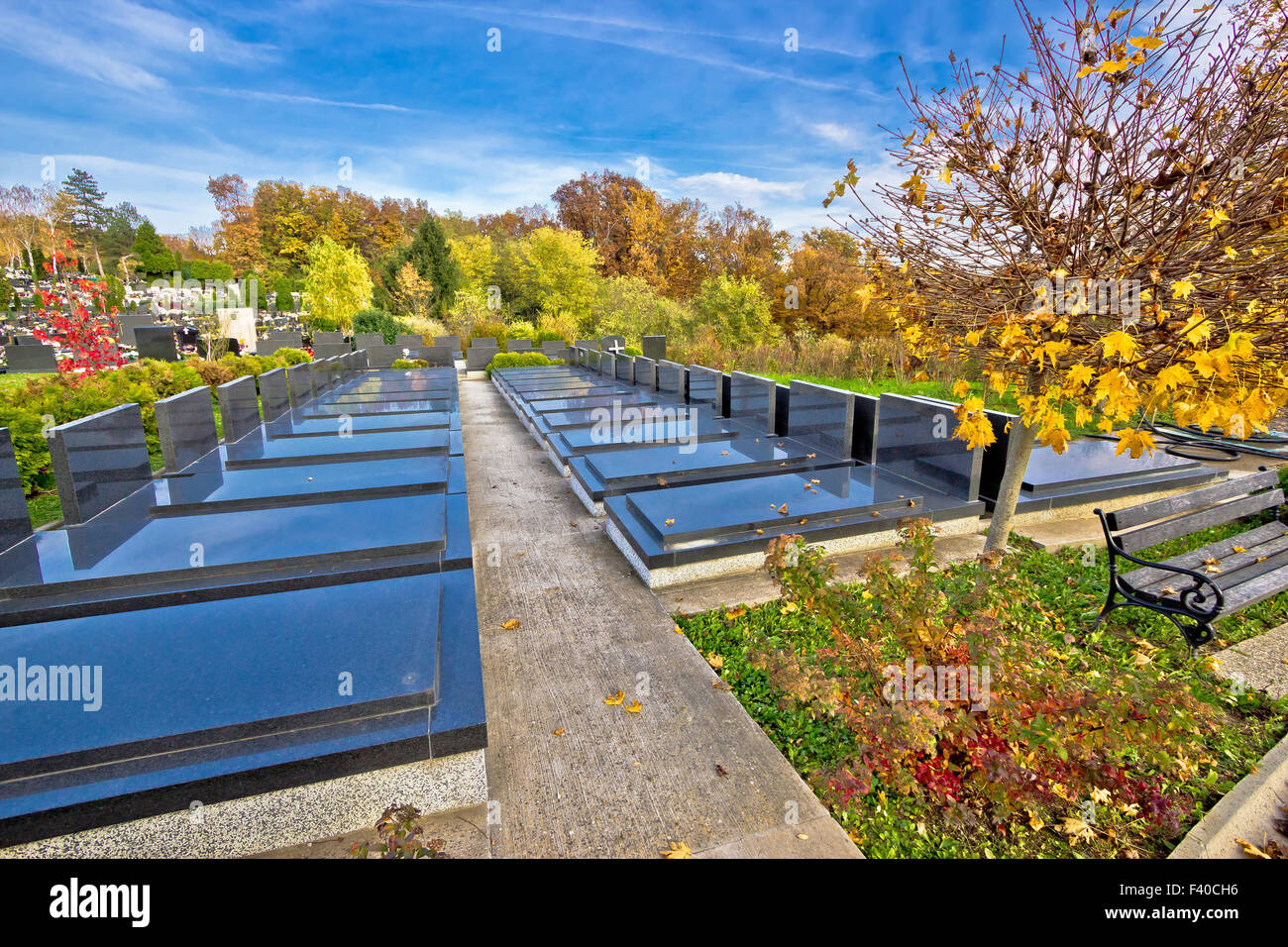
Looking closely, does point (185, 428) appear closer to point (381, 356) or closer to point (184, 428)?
point (184, 428)

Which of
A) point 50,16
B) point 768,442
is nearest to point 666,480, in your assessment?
point 768,442

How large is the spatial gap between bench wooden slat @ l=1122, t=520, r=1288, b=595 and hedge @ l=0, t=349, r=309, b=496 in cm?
1008

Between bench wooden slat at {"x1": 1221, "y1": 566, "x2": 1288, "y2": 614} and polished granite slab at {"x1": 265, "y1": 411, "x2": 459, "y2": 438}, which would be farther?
polished granite slab at {"x1": 265, "y1": 411, "x2": 459, "y2": 438}

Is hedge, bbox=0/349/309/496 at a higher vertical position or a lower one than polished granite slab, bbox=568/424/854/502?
higher

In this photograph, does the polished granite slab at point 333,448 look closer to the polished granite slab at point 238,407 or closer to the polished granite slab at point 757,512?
the polished granite slab at point 238,407

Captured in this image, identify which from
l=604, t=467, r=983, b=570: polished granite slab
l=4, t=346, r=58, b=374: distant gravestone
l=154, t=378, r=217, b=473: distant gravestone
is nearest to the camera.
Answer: l=604, t=467, r=983, b=570: polished granite slab

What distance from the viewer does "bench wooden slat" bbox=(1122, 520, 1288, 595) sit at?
388cm

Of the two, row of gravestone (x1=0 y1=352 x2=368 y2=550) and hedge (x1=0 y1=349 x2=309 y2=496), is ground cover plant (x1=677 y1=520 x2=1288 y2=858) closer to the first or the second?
row of gravestone (x1=0 y1=352 x2=368 y2=550)

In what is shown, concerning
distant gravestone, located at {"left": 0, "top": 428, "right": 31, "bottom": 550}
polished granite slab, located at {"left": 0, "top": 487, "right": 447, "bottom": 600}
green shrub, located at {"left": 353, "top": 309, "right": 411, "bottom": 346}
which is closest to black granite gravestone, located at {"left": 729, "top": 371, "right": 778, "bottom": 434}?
polished granite slab, located at {"left": 0, "top": 487, "right": 447, "bottom": 600}

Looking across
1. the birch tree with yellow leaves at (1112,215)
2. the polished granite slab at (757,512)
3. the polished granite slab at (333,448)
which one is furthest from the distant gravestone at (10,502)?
the birch tree with yellow leaves at (1112,215)

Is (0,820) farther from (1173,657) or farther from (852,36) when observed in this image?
(852,36)

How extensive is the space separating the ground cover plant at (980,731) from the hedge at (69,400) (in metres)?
8.10

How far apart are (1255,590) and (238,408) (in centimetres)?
1084
